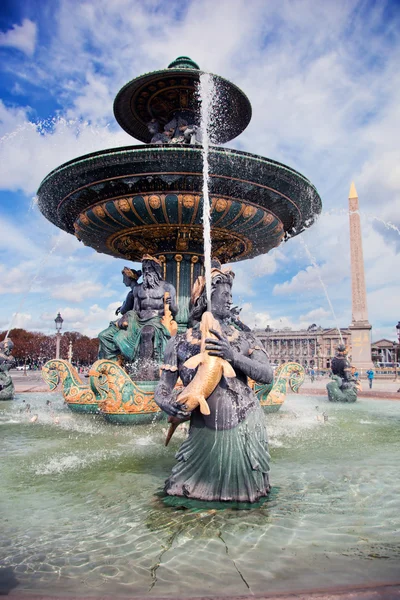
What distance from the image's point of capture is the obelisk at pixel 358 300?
37.0 m

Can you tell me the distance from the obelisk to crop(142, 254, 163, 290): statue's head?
31.8 metres

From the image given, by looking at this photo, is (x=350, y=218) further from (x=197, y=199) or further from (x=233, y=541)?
(x=233, y=541)

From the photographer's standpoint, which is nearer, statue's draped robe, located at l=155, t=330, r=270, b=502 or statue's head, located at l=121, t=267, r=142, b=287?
statue's draped robe, located at l=155, t=330, r=270, b=502

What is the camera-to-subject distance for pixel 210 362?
10.6 feet

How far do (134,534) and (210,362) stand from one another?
1179mm

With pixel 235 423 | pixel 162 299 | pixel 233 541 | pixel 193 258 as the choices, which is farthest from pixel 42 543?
pixel 193 258

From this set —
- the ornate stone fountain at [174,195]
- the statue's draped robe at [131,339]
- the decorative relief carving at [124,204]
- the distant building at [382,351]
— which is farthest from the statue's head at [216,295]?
the distant building at [382,351]

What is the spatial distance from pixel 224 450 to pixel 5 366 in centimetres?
928

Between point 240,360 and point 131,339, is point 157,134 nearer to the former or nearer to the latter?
point 131,339

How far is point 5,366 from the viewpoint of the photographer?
438 inches

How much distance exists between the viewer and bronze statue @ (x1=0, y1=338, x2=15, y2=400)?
433 inches

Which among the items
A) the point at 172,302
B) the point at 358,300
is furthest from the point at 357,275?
the point at 172,302

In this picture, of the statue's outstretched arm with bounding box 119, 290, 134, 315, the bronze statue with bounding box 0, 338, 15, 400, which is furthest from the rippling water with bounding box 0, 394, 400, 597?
the bronze statue with bounding box 0, 338, 15, 400

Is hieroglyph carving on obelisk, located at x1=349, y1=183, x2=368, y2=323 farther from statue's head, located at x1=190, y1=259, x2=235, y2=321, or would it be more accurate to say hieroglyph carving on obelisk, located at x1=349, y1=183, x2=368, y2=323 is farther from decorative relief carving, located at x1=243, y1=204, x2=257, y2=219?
statue's head, located at x1=190, y1=259, x2=235, y2=321
